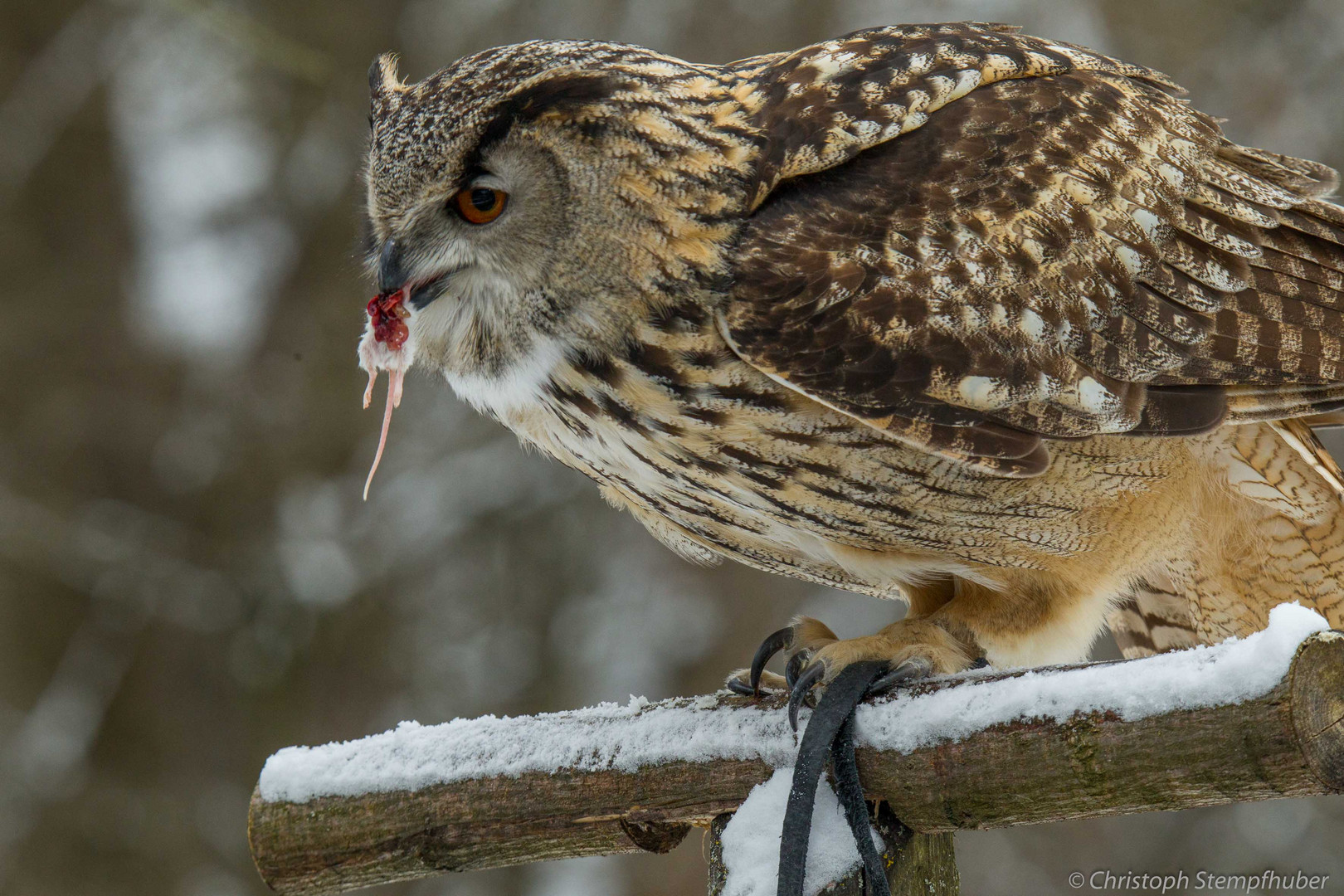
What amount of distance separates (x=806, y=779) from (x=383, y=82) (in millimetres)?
1674

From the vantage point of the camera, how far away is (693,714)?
6.62 ft

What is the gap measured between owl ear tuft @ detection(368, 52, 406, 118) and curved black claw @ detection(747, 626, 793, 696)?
4.16 ft

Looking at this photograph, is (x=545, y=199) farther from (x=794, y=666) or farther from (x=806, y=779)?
(x=806, y=779)

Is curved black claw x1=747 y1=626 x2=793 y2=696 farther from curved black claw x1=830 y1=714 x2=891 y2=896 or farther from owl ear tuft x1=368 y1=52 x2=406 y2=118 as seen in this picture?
owl ear tuft x1=368 y1=52 x2=406 y2=118

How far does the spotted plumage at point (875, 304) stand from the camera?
7.03 ft

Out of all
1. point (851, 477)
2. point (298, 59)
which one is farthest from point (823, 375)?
point (298, 59)

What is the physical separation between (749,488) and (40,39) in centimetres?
480

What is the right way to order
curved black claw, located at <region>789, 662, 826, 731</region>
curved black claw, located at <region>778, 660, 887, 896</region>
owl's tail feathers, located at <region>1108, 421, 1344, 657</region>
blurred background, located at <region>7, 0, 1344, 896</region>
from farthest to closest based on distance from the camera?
blurred background, located at <region>7, 0, 1344, 896</region> → owl's tail feathers, located at <region>1108, 421, 1344, 657</region> → curved black claw, located at <region>789, 662, 826, 731</region> → curved black claw, located at <region>778, 660, 887, 896</region>

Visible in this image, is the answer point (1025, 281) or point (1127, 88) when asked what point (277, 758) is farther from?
point (1127, 88)

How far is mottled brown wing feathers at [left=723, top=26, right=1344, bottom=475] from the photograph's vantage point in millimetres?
2115

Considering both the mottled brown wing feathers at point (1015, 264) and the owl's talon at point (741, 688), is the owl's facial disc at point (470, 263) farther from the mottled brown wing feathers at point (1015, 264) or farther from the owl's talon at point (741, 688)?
the owl's talon at point (741, 688)

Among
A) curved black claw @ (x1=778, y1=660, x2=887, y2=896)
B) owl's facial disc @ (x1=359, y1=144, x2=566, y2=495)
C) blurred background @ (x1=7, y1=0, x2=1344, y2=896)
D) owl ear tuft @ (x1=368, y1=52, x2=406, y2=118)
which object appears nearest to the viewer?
curved black claw @ (x1=778, y1=660, x2=887, y2=896)

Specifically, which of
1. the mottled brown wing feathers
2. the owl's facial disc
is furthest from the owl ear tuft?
the mottled brown wing feathers

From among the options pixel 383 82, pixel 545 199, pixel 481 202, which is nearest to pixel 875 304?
pixel 545 199
